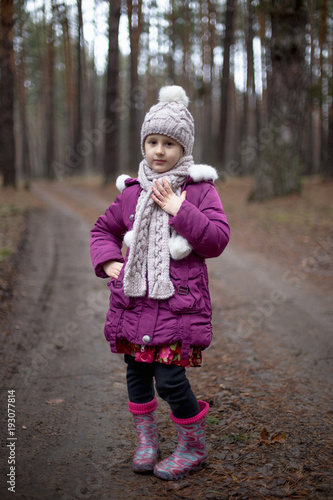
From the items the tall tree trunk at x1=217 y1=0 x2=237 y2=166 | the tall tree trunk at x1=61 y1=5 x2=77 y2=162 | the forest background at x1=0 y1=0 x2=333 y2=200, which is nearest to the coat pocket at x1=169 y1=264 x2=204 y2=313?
the forest background at x1=0 y1=0 x2=333 y2=200

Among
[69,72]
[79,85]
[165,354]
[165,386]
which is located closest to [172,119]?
[165,354]

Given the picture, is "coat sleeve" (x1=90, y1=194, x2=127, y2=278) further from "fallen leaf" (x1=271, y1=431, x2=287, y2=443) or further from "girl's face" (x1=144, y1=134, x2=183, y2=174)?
"fallen leaf" (x1=271, y1=431, x2=287, y2=443)

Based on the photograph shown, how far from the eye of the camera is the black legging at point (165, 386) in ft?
7.79

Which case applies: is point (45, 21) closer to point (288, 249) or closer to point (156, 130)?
point (288, 249)

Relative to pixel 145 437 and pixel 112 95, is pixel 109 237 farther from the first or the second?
pixel 112 95

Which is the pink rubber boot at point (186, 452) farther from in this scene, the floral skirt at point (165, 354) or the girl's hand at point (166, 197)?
the girl's hand at point (166, 197)

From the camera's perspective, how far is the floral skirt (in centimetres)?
235

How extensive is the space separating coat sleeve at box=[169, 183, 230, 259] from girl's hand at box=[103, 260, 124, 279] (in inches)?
16.9

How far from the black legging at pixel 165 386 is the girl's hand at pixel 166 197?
2.91 feet

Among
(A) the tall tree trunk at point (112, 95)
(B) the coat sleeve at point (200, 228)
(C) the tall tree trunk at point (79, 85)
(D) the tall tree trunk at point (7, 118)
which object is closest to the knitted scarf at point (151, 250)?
(B) the coat sleeve at point (200, 228)

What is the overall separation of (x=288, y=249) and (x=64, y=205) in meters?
9.09

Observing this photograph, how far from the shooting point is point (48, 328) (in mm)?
4723

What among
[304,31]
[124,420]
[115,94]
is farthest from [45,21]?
[124,420]

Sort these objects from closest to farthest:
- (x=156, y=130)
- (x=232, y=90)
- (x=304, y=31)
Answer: (x=156, y=130) < (x=304, y=31) < (x=232, y=90)
